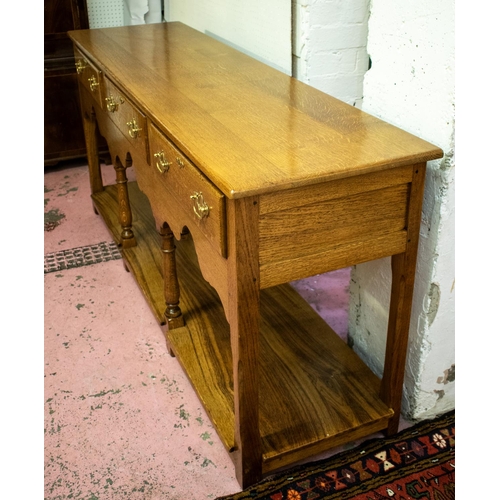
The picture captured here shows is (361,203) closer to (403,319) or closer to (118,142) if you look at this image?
(403,319)

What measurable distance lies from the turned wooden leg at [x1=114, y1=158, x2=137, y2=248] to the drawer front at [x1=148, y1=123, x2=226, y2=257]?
2.80ft

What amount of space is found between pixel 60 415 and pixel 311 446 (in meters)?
0.87

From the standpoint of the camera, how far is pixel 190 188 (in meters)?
1.67

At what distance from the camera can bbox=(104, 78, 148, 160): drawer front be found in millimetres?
2072

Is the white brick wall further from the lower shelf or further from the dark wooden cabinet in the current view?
the dark wooden cabinet

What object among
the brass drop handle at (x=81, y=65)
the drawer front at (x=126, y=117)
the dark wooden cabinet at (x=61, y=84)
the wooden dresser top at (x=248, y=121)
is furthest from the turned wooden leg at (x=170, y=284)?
the dark wooden cabinet at (x=61, y=84)

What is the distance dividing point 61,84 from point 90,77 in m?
1.22

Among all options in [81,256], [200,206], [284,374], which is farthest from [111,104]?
[284,374]

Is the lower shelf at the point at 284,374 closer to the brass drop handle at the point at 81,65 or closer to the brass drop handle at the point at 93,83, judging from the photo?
the brass drop handle at the point at 93,83

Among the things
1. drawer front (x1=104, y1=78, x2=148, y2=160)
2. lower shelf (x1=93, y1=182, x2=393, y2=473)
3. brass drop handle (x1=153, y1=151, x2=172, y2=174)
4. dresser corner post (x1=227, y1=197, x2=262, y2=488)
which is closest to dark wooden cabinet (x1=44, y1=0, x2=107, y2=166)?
drawer front (x1=104, y1=78, x2=148, y2=160)

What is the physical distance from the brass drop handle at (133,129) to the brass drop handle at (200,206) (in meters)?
0.59

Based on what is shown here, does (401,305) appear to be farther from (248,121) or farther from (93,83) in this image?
(93,83)

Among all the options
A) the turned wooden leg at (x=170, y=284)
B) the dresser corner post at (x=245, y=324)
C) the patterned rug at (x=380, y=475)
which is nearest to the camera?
the dresser corner post at (x=245, y=324)

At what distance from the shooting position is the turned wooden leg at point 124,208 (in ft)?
9.41
